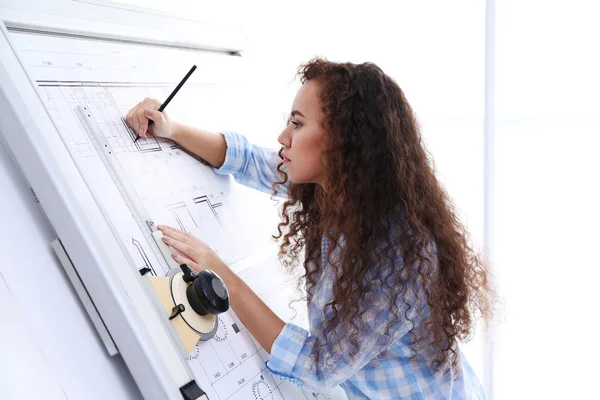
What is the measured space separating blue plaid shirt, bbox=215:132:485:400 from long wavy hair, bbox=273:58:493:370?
0.02 meters

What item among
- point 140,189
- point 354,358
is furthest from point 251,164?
point 354,358

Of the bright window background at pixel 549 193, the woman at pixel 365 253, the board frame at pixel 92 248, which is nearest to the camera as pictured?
the board frame at pixel 92 248

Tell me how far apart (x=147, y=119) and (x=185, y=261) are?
27 cm

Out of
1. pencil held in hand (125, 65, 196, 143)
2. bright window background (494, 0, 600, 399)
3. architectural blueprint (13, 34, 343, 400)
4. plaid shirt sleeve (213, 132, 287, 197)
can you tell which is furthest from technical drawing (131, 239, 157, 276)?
bright window background (494, 0, 600, 399)

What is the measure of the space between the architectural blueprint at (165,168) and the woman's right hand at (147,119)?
2cm

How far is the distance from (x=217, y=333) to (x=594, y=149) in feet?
4.15

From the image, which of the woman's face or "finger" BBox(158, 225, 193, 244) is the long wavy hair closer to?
the woman's face

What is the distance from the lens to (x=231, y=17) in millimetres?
1821

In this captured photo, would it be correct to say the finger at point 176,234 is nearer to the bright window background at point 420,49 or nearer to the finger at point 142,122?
the finger at point 142,122

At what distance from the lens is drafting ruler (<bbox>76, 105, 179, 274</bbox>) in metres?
0.86

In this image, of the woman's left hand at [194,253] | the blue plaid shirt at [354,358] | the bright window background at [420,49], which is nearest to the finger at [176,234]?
the woman's left hand at [194,253]

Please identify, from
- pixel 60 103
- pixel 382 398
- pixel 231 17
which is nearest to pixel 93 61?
pixel 60 103

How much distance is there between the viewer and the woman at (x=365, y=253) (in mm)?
932

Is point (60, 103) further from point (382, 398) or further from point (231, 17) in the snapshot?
point (231, 17)
